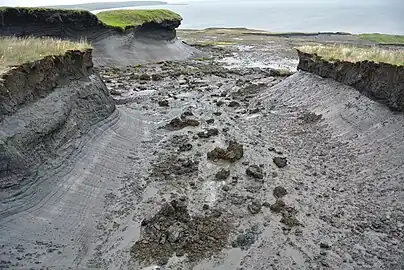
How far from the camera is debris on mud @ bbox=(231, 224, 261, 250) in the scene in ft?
35.8

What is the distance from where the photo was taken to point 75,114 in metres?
15.3

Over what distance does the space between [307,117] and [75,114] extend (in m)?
10.6

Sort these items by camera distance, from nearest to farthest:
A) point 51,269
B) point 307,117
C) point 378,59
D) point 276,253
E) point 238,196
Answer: point 51,269, point 276,253, point 238,196, point 378,59, point 307,117

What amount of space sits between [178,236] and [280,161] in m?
6.12

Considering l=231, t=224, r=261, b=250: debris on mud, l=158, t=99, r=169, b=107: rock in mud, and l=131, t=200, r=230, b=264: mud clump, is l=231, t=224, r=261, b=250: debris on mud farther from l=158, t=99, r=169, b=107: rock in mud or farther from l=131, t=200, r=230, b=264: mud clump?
l=158, t=99, r=169, b=107: rock in mud

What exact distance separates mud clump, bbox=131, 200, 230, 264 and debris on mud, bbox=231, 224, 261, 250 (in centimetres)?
30

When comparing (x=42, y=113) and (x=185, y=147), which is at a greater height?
(x=42, y=113)

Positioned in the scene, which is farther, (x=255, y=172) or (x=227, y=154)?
(x=227, y=154)

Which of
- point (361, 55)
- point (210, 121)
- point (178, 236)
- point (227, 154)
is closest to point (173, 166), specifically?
point (227, 154)

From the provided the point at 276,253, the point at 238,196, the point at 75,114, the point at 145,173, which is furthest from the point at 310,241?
the point at 75,114

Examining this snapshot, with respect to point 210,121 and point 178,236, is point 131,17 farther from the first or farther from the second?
point 178,236

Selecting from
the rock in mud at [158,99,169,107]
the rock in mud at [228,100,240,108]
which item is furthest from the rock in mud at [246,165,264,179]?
the rock in mud at [158,99,169,107]

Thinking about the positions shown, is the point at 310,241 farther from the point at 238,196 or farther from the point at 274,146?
the point at 274,146

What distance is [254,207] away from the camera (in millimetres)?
12602
